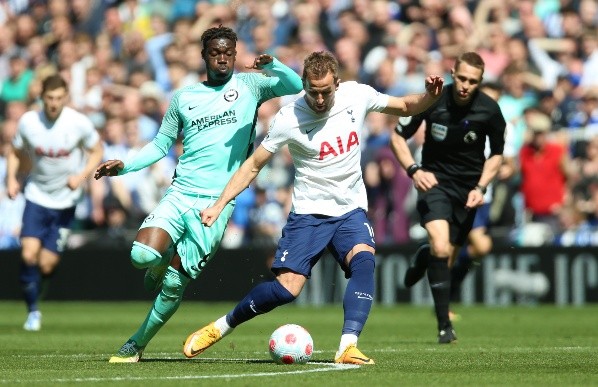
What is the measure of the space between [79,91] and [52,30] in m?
2.81

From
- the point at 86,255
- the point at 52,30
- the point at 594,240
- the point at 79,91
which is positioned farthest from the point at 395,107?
the point at 52,30

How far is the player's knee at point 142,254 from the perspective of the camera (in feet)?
34.6

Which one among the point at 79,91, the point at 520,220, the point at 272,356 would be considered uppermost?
the point at 79,91

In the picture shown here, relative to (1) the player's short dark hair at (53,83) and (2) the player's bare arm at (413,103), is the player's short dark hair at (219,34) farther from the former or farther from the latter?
(1) the player's short dark hair at (53,83)

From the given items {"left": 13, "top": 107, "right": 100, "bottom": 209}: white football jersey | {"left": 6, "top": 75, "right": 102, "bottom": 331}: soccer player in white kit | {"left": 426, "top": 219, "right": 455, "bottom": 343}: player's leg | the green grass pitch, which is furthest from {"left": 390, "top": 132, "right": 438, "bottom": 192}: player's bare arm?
{"left": 13, "top": 107, "right": 100, "bottom": 209}: white football jersey

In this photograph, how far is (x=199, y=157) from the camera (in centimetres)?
1119

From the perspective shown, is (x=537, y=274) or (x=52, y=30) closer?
(x=537, y=274)

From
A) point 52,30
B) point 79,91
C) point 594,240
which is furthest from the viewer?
point 52,30

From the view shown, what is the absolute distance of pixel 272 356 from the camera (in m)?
10.5

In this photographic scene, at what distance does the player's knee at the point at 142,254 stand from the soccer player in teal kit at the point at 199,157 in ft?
0.23

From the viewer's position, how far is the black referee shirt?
13.5 meters

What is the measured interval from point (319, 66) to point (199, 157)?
1.58m

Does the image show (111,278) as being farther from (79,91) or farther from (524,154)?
(524,154)

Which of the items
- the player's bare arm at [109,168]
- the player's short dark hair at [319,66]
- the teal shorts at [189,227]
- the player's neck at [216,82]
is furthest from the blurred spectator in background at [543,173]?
the player's bare arm at [109,168]
